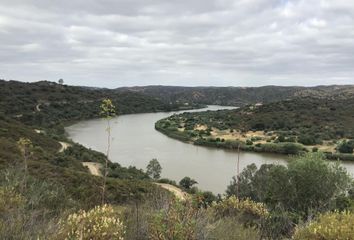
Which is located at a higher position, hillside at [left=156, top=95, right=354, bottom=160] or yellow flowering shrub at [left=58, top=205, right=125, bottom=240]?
yellow flowering shrub at [left=58, top=205, right=125, bottom=240]

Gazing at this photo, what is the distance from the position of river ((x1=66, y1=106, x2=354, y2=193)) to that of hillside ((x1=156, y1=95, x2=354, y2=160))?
2749mm

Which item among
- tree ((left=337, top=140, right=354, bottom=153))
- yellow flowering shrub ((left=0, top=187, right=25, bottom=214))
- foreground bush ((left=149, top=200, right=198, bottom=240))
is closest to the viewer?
foreground bush ((left=149, top=200, right=198, bottom=240))

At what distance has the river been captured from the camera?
39.8 meters

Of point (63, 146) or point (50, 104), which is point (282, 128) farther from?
point (50, 104)

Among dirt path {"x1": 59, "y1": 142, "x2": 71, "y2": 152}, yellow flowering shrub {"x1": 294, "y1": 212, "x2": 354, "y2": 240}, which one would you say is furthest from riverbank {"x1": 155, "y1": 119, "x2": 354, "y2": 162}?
yellow flowering shrub {"x1": 294, "y1": 212, "x2": 354, "y2": 240}

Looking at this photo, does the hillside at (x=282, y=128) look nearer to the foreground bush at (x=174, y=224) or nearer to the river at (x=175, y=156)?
the river at (x=175, y=156)

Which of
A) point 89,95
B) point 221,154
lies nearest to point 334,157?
point 221,154

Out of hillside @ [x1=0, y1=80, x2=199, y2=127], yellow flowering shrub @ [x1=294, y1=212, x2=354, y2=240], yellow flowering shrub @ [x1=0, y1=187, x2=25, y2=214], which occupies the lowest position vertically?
hillside @ [x1=0, y1=80, x2=199, y2=127]

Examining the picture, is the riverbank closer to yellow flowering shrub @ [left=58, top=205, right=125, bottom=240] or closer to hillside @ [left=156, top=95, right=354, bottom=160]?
hillside @ [left=156, top=95, right=354, bottom=160]

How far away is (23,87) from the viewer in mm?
104062

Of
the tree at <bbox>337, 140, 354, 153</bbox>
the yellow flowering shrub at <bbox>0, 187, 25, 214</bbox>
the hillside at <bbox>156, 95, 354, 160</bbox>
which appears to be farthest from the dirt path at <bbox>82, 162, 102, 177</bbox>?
the tree at <bbox>337, 140, 354, 153</bbox>

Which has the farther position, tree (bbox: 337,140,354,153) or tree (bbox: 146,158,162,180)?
tree (bbox: 337,140,354,153)

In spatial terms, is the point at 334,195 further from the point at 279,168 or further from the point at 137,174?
the point at 137,174

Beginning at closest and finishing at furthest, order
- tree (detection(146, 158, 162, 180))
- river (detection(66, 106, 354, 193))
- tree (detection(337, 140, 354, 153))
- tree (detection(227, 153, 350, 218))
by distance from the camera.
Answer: tree (detection(227, 153, 350, 218)), tree (detection(146, 158, 162, 180)), river (detection(66, 106, 354, 193)), tree (detection(337, 140, 354, 153))
